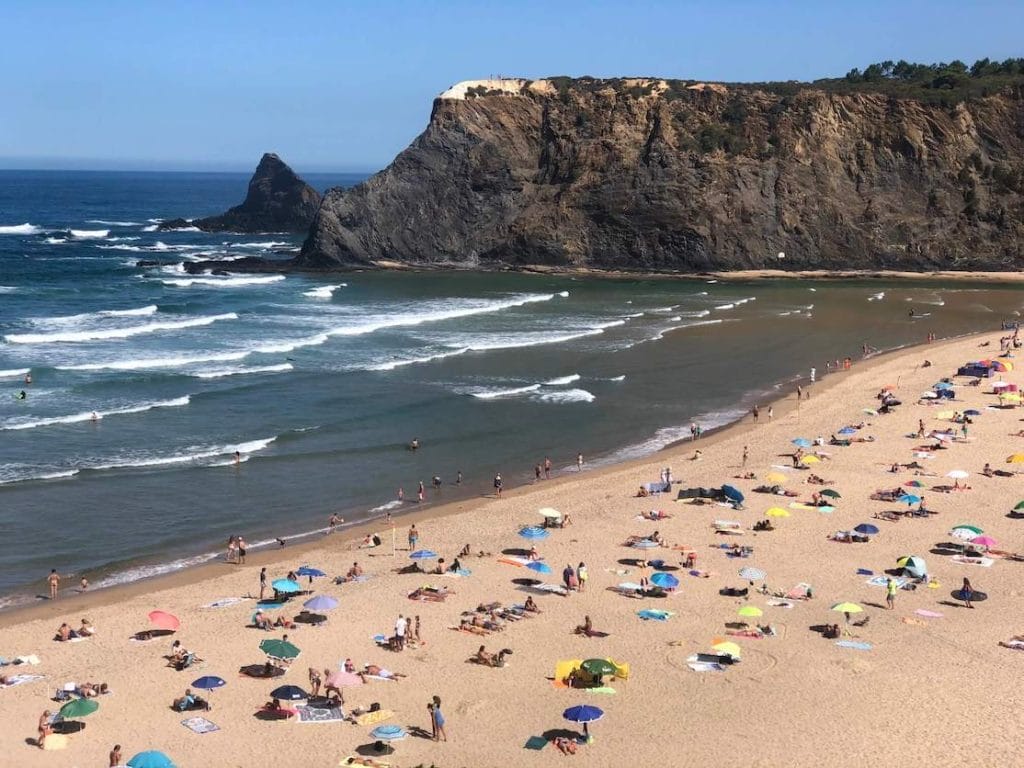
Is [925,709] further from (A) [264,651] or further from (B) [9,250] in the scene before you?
(B) [9,250]

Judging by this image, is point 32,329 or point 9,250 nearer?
point 32,329

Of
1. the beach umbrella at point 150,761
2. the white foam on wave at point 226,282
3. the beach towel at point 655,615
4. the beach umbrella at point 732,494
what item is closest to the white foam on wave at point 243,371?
the beach umbrella at point 732,494

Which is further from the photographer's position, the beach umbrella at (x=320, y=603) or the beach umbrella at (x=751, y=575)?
the beach umbrella at (x=751, y=575)

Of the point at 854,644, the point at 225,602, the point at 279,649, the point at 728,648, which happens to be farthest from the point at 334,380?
the point at 854,644

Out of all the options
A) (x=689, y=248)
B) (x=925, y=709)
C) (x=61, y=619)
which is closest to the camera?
(x=925, y=709)

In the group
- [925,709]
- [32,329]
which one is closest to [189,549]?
[925,709]

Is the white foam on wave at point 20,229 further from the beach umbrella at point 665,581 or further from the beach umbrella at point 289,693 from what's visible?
the beach umbrella at point 289,693

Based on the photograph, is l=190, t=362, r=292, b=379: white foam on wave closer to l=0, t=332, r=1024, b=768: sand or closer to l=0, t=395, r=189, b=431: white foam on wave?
l=0, t=395, r=189, b=431: white foam on wave
